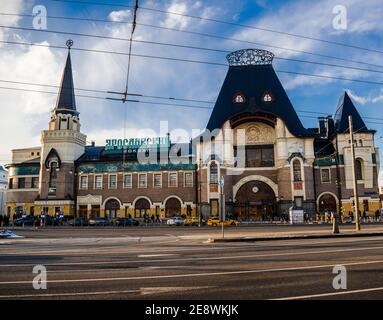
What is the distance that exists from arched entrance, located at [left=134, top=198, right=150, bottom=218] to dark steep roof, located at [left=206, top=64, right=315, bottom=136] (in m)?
15.4

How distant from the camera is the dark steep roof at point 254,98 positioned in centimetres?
4900

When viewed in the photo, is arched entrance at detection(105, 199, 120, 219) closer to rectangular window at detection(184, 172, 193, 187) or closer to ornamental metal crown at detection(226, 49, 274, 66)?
rectangular window at detection(184, 172, 193, 187)

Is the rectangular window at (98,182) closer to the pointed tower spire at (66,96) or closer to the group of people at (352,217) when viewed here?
the pointed tower spire at (66,96)

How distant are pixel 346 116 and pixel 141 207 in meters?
35.0

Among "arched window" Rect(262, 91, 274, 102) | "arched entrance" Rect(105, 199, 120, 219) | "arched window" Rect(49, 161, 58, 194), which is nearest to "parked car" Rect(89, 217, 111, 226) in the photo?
"arched entrance" Rect(105, 199, 120, 219)

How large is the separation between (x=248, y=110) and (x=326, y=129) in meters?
15.9

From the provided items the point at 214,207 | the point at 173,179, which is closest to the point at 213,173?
the point at 214,207

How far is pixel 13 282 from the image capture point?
732 cm

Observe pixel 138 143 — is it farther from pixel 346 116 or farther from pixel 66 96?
pixel 346 116

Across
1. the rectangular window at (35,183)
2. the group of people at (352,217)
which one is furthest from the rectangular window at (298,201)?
the rectangular window at (35,183)

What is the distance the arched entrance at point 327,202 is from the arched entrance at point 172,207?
21032 mm

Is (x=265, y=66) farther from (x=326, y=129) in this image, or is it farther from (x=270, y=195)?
(x=270, y=195)
